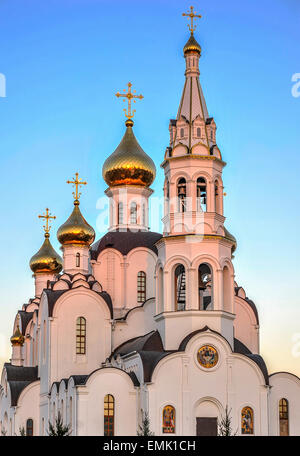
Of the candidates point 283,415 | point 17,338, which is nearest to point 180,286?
point 283,415

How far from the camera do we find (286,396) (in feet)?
106

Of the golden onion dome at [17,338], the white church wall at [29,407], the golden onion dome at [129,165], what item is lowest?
the white church wall at [29,407]

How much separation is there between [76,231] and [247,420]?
37.2 feet

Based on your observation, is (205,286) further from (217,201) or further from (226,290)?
(217,201)

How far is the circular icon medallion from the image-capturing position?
3036 cm

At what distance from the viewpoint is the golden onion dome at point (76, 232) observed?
127 feet

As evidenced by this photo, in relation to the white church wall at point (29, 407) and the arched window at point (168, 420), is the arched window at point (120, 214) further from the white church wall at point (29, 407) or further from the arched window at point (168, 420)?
the arched window at point (168, 420)

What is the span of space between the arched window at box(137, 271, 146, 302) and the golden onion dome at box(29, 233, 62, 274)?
9.42m

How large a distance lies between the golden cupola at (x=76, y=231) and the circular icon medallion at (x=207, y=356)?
9.69 m

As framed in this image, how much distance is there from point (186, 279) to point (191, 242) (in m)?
1.15

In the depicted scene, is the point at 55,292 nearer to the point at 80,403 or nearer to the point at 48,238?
the point at 80,403

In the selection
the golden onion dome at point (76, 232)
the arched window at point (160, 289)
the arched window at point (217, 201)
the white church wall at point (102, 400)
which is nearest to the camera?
the white church wall at point (102, 400)

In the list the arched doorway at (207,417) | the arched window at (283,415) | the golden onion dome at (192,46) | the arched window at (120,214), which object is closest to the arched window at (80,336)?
the arched window at (120,214)
